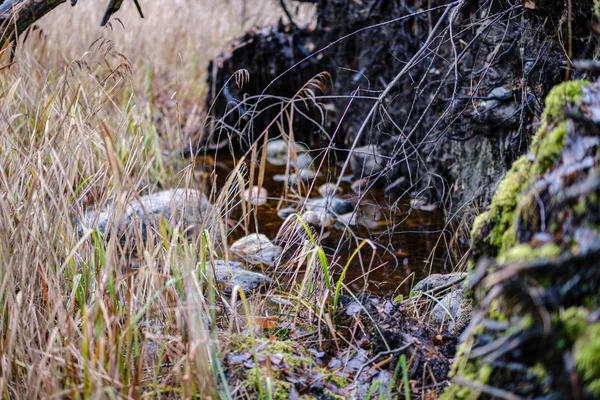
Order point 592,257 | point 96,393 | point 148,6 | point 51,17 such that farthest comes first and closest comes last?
point 148,6 < point 51,17 < point 96,393 < point 592,257

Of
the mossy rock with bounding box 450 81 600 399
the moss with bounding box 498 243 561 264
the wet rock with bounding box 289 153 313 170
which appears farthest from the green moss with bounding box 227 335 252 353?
the moss with bounding box 498 243 561 264

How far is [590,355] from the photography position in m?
0.99

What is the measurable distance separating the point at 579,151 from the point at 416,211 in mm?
3260

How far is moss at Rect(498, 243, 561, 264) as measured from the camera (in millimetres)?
1065

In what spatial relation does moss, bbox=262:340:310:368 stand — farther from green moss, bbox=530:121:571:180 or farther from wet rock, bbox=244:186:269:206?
green moss, bbox=530:121:571:180

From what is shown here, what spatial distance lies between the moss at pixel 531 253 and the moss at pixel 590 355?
138 millimetres

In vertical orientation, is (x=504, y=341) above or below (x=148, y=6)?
below

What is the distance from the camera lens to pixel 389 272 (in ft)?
11.0

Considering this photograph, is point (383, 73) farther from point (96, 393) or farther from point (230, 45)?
point (96, 393)

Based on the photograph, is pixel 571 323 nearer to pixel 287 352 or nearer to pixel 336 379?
pixel 336 379

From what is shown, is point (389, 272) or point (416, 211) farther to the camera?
point (416, 211)

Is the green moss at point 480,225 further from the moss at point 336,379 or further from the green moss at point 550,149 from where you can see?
the moss at point 336,379

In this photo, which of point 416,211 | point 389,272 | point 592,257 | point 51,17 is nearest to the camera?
point 592,257

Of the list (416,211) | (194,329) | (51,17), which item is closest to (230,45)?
(51,17)
